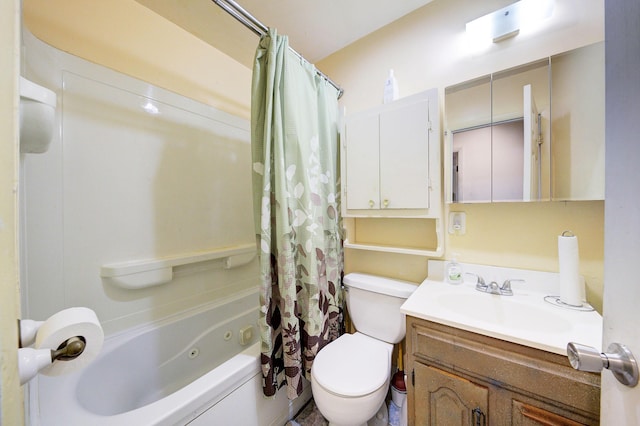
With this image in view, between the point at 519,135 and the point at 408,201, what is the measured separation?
1.93 feet

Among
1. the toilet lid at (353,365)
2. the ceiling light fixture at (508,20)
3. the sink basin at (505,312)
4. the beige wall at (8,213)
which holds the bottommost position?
the toilet lid at (353,365)

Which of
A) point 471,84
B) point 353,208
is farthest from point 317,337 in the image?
point 471,84

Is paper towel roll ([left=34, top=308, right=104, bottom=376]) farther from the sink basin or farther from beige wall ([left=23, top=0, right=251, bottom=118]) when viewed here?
beige wall ([left=23, top=0, right=251, bottom=118])

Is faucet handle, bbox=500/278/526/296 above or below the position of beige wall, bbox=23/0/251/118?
below

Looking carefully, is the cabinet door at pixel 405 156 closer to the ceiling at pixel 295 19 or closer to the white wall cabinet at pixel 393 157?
the white wall cabinet at pixel 393 157

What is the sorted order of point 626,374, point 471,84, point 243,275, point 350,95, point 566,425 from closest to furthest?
point 626,374 < point 566,425 < point 471,84 < point 350,95 < point 243,275

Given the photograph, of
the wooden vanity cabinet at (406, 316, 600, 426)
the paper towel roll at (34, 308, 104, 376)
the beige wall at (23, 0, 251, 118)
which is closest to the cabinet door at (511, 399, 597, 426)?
the wooden vanity cabinet at (406, 316, 600, 426)

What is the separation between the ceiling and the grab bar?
1.51 metres

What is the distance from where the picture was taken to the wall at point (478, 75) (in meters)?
0.99

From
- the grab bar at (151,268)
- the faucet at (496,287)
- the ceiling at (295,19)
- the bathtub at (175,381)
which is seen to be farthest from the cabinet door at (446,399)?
the ceiling at (295,19)

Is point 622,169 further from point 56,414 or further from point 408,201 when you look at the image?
point 56,414

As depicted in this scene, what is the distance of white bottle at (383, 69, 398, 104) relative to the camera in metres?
1.37

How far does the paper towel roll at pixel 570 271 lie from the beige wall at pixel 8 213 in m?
1.53

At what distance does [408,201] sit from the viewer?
1271mm
